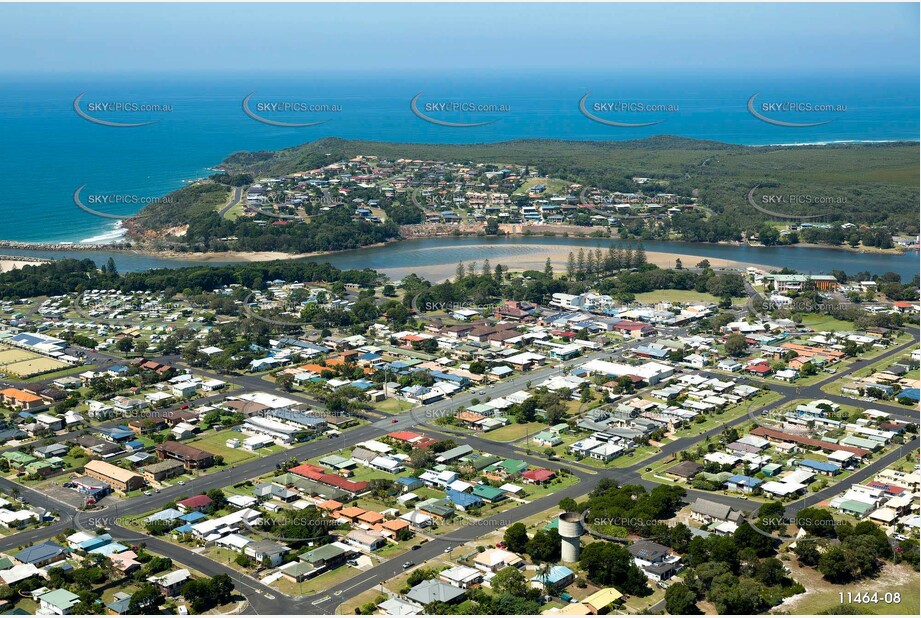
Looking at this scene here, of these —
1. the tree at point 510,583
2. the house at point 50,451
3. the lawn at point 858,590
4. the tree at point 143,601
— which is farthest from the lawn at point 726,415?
the house at point 50,451

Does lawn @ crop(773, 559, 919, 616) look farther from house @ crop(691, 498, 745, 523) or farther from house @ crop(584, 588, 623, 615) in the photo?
house @ crop(584, 588, 623, 615)

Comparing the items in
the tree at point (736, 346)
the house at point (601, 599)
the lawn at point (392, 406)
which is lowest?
the lawn at point (392, 406)

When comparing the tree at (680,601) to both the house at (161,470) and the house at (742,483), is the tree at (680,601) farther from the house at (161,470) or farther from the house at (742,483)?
the house at (161,470)

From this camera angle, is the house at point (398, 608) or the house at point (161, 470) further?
the house at point (161, 470)

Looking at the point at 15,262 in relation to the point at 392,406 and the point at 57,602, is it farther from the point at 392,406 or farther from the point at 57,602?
the point at 57,602

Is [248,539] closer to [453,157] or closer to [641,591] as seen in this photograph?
[641,591]
